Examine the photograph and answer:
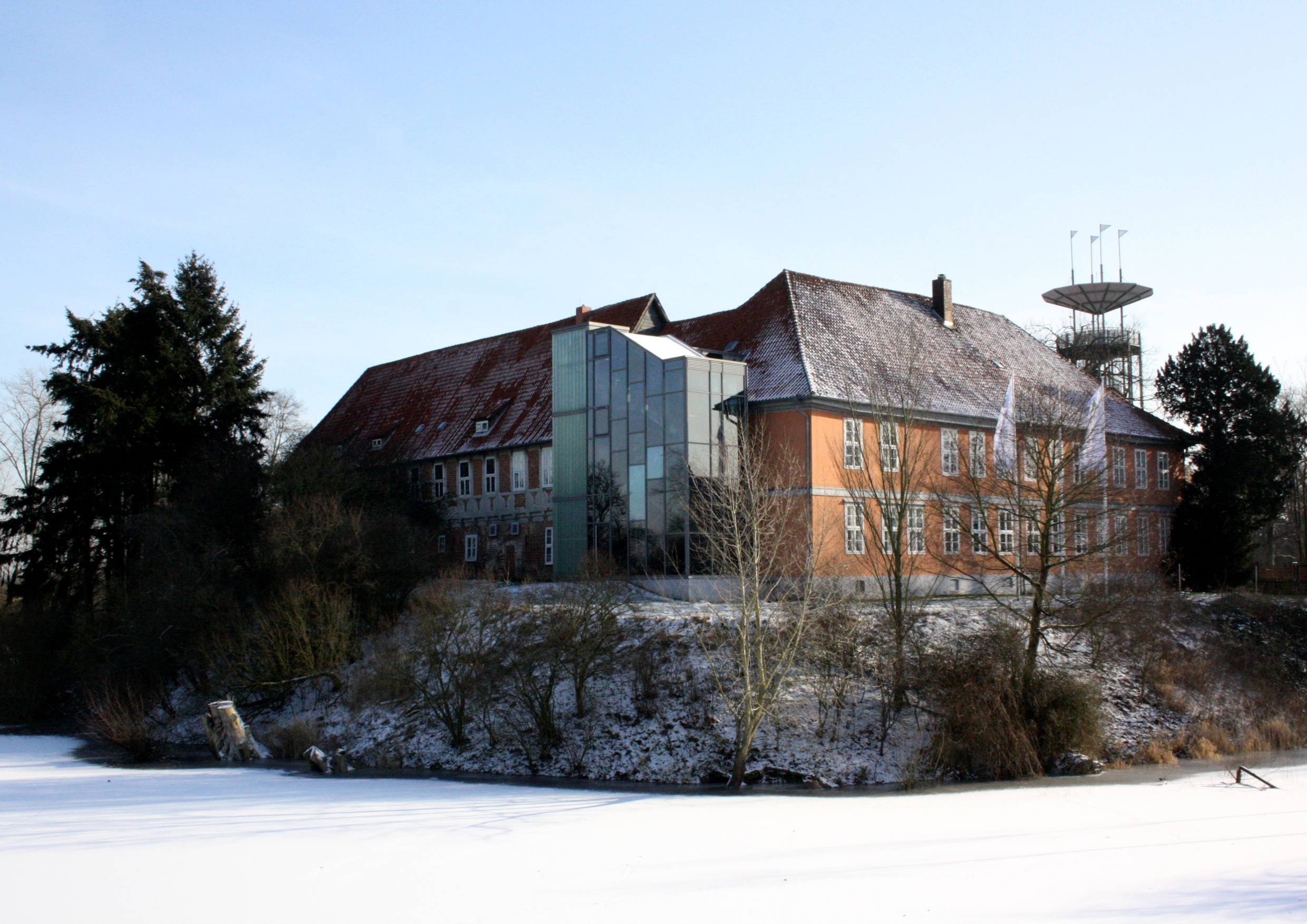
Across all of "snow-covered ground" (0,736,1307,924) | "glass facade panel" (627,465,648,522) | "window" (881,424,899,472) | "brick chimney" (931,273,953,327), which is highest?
"brick chimney" (931,273,953,327)

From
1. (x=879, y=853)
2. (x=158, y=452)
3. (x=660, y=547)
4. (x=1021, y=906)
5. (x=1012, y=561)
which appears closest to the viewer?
(x=1021, y=906)

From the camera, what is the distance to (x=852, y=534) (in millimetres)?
30453

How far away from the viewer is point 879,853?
13219 millimetres

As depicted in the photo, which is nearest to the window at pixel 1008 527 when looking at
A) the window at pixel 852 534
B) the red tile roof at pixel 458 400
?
the window at pixel 852 534

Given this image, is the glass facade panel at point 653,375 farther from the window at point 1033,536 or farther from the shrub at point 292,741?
the shrub at point 292,741

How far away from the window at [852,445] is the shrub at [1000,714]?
8388mm

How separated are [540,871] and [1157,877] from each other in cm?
659

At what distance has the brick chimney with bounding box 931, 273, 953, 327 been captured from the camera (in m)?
38.8

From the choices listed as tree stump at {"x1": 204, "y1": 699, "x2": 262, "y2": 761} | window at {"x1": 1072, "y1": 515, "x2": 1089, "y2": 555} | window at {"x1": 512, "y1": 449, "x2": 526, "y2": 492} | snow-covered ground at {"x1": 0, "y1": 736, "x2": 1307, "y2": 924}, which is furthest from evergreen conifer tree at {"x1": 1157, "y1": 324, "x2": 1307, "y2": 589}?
tree stump at {"x1": 204, "y1": 699, "x2": 262, "y2": 761}

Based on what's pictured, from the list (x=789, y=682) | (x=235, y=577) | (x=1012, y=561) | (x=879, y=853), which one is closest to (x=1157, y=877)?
(x=879, y=853)

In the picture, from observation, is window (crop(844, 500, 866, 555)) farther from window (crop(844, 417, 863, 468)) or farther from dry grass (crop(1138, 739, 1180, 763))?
dry grass (crop(1138, 739, 1180, 763))

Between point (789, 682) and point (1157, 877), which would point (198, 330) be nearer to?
point (789, 682)

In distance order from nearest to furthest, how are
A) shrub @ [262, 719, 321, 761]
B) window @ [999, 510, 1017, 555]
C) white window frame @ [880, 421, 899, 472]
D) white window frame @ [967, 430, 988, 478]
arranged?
window @ [999, 510, 1017, 555]
white window frame @ [880, 421, 899, 472]
shrub @ [262, 719, 321, 761]
white window frame @ [967, 430, 988, 478]

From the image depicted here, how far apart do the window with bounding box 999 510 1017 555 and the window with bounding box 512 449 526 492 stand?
1604 centimetres
